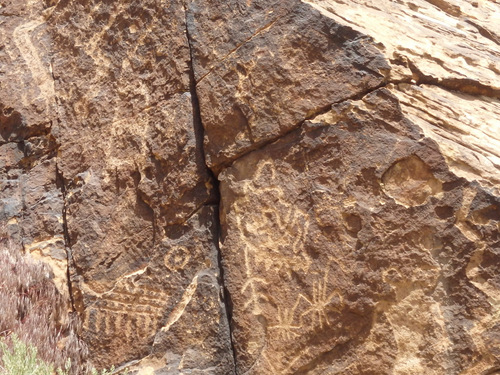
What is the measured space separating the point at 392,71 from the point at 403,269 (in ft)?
2.80

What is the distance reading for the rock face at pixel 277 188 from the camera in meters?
2.96

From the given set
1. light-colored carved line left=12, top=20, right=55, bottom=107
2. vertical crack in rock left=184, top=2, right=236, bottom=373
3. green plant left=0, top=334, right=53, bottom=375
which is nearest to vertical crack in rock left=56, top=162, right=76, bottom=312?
light-colored carved line left=12, top=20, right=55, bottom=107

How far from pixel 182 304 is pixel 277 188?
0.74m

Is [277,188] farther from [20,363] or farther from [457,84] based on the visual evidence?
[20,363]

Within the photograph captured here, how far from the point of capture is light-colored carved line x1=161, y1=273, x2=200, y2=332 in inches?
136

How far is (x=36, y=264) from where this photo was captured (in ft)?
12.9

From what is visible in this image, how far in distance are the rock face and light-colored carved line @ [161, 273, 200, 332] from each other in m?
0.01

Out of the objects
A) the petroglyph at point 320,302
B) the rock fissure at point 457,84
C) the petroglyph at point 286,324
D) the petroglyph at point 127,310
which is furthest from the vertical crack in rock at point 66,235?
the rock fissure at point 457,84

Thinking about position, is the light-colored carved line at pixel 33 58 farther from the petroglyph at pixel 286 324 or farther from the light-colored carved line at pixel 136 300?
the petroglyph at pixel 286 324

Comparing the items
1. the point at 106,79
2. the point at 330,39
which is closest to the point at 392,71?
the point at 330,39

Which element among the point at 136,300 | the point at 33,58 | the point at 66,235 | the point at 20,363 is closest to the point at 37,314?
the point at 66,235

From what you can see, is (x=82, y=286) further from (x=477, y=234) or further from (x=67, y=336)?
(x=477, y=234)

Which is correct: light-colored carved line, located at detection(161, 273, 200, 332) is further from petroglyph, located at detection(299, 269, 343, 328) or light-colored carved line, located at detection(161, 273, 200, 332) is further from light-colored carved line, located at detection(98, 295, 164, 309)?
petroglyph, located at detection(299, 269, 343, 328)

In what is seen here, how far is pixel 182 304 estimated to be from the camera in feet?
11.4
